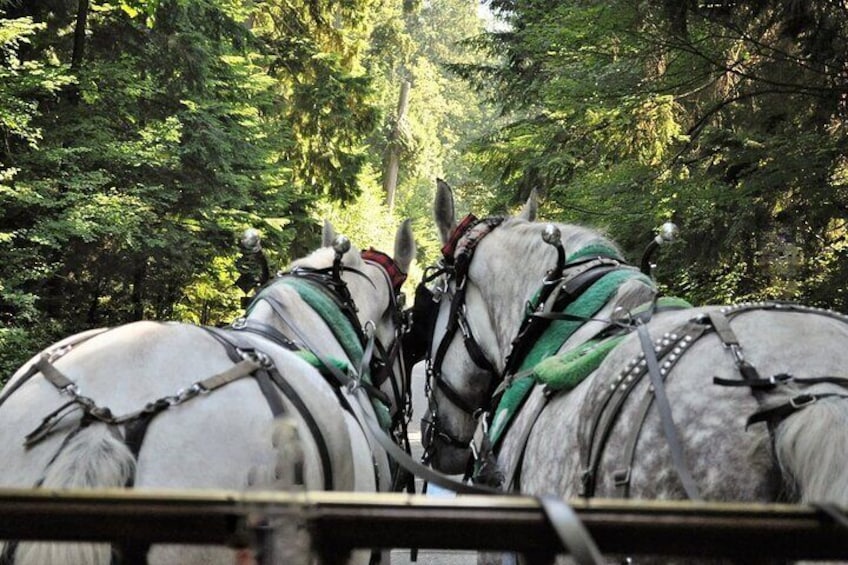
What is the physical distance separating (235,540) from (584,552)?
1.62 ft

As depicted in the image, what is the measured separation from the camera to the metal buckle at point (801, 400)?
1.81 metres

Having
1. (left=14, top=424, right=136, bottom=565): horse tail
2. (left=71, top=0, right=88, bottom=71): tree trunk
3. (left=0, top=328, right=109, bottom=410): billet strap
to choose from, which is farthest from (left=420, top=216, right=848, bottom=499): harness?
(left=71, top=0, right=88, bottom=71): tree trunk

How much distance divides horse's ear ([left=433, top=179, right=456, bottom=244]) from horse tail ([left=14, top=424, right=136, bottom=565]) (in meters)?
2.99

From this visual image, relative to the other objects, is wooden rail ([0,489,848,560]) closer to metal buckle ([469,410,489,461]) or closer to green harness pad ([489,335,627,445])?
green harness pad ([489,335,627,445])

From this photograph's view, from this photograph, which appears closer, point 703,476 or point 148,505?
point 148,505

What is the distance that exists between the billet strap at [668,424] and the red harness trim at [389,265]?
311 cm

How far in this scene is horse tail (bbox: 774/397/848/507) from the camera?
170 cm

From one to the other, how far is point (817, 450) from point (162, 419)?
1.51 meters

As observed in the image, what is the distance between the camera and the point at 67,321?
39.0 ft

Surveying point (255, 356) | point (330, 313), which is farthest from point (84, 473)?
point (330, 313)

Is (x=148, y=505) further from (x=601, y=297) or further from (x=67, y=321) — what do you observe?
(x=67, y=321)

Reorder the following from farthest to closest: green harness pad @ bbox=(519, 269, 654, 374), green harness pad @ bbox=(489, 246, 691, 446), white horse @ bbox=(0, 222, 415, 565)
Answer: green harness pad @ bbox=(519, 269, 654, 374)
green harness pad @ bbox=(489, 246, 691, 446)
white horse @ bbox=(0, 222, 415, 565)

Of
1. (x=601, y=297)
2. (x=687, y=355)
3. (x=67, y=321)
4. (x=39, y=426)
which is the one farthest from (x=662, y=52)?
(x=67, y=321)

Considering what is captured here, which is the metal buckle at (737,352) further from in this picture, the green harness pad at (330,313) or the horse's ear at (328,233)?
the horse's ear at (328,233)
